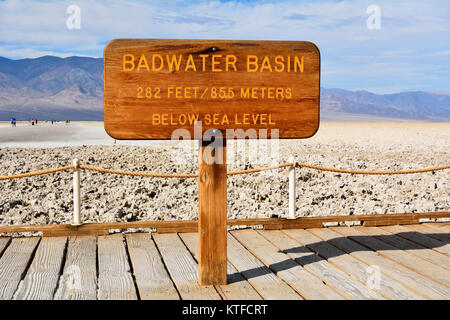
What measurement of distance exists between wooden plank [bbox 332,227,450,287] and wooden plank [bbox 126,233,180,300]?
214 cm

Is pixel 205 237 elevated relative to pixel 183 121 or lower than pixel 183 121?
lower

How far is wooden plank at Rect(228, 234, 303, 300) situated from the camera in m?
3.70

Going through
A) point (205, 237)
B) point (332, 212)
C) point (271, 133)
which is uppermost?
point (271, 133)

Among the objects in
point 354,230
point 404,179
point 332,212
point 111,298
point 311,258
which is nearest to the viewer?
point 111,298

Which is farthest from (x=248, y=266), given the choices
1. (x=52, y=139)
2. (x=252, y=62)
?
(x=52, y=139)

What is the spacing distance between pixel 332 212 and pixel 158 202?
11.2 feet

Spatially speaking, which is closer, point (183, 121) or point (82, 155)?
point (183, 121)

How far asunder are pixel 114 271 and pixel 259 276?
1243 mm

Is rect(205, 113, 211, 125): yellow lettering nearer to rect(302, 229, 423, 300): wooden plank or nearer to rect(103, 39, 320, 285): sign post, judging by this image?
rect(103, 39, 320, 285): sign post

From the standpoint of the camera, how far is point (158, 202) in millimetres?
9859

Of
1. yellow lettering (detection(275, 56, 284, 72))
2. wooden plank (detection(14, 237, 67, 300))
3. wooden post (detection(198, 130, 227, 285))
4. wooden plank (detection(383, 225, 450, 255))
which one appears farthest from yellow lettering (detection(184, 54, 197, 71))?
wooden plank (detection(383, 225, 450, 255))

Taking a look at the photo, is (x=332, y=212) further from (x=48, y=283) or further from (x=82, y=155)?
(x=82, y=155)
